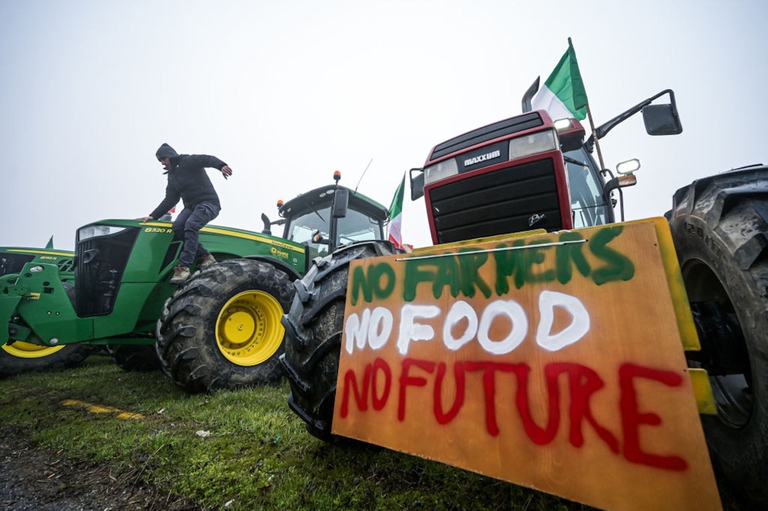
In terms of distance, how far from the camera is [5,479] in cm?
177

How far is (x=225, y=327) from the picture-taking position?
3.33 m

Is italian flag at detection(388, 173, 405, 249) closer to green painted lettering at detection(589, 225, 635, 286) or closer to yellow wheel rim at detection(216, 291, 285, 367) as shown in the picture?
yellow wheel rim at detection(216, 291, 285, 367)

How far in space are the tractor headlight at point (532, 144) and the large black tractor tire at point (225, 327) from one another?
A: 2.66 metres

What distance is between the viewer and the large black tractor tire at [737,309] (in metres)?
0.91

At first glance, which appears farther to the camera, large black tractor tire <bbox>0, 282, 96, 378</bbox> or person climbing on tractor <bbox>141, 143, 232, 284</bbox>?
large black tractor tire <bbox>0, 282, 96, 378</bbox>

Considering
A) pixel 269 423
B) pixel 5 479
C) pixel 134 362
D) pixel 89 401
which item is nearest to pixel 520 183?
pixel 269 423

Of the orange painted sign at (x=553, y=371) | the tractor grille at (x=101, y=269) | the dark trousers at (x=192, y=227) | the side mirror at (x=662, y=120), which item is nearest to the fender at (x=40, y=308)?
the tractor grille at (x=101, y=269)

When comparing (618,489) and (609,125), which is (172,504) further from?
(609,125)

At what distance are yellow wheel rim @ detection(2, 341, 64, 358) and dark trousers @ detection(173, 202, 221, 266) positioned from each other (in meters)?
3.12

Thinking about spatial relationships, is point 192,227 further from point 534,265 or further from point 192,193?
point 534,265

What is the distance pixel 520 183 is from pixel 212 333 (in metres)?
2.81

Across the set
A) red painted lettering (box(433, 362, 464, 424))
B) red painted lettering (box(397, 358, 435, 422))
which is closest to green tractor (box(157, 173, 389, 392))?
red painted lettering (box(397, 358, 435, 422))

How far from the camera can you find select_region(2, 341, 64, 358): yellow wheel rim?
184 inches

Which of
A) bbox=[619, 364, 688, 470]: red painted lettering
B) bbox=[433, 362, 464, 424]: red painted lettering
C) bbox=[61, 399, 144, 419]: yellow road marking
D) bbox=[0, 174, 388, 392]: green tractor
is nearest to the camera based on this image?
bbox=[619, 364, 688, 470]: red painted lettering
